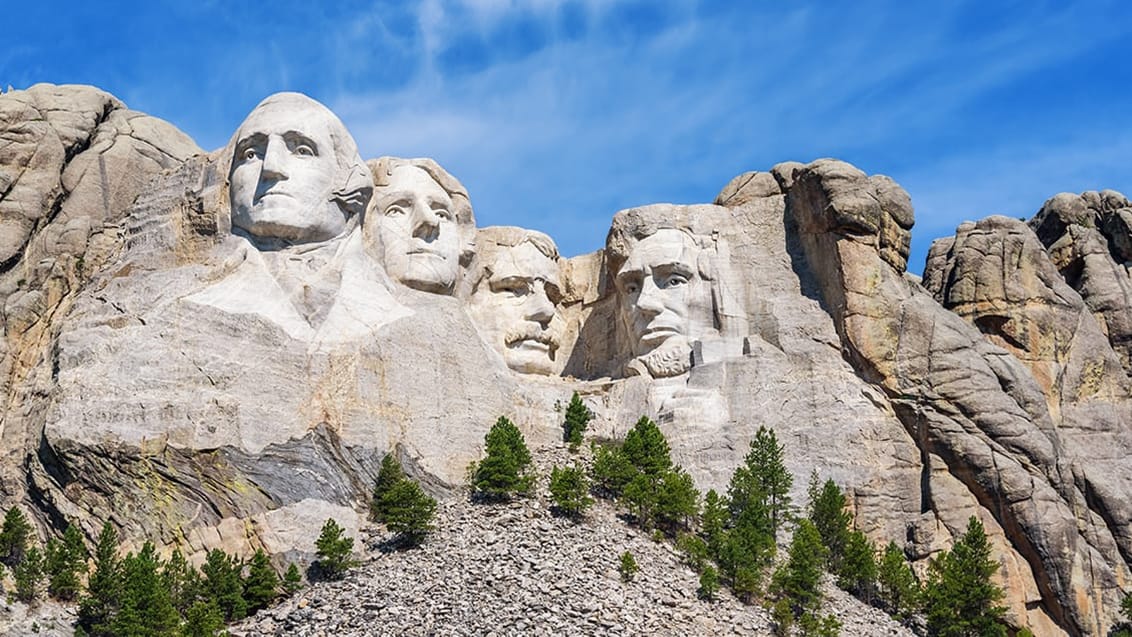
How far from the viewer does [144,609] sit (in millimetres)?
36062

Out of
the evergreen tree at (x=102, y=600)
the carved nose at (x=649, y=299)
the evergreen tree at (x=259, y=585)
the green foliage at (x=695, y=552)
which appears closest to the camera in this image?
the evergreen tree at (x=102, y=600)

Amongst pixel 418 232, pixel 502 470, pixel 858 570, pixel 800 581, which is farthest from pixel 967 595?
pixel 418 232

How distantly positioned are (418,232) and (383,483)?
262 inches

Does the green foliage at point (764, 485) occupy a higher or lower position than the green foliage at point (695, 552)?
higher

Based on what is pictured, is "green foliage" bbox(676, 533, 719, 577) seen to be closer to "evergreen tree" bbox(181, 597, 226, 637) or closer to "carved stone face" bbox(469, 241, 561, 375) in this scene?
"carved stone face" bbox(469, 241, 561, 375)

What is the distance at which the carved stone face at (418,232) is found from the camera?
45.2m

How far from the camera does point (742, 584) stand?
129ft

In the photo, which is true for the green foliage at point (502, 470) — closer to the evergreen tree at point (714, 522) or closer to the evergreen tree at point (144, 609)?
the evergreen tree at point (714, 522)

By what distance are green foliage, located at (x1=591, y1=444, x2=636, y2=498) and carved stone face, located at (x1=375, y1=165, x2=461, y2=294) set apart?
5527 millimetres

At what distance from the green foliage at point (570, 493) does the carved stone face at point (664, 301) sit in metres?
5.62

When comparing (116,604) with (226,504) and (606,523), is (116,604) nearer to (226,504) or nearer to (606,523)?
(226,504)

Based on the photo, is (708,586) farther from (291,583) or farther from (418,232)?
(418,232)

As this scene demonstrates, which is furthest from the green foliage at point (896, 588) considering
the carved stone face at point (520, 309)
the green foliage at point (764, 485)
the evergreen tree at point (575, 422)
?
the carved stone face at point (520, 309)

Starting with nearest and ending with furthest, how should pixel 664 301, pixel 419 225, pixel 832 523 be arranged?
pixel 832 523 → pixel 419 225 → pixel 664 301
